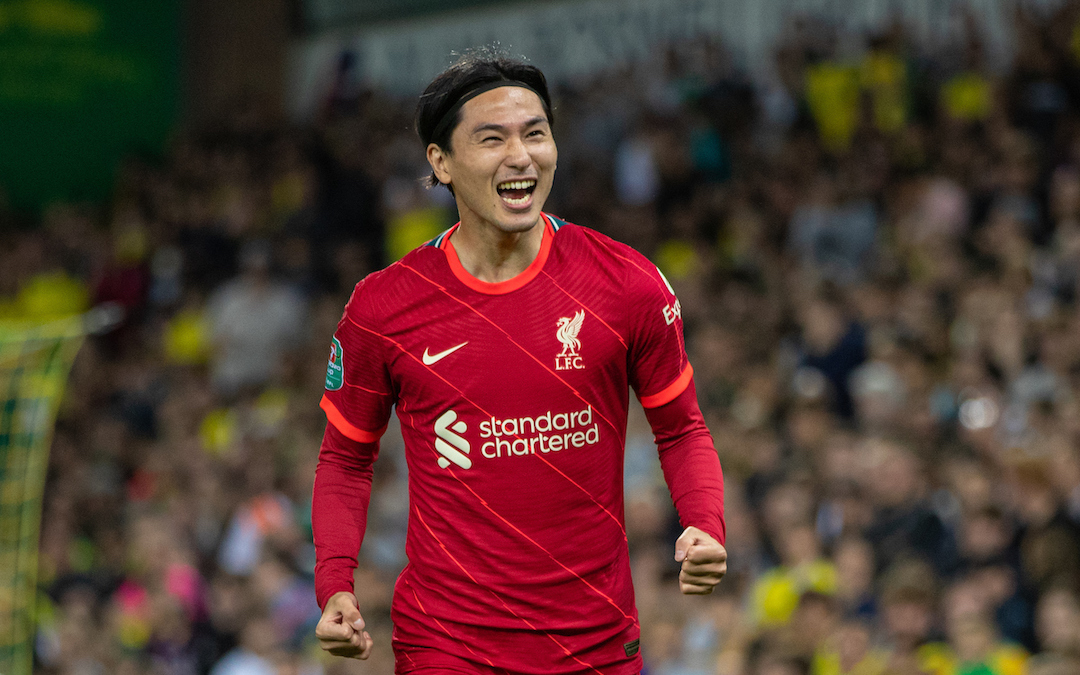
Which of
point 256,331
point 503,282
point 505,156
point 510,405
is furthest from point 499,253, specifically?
point 256,331

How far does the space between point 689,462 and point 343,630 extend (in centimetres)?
81

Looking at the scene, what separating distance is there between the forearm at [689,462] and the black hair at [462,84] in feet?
2.32

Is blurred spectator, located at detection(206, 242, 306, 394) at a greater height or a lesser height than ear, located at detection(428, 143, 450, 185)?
lesser

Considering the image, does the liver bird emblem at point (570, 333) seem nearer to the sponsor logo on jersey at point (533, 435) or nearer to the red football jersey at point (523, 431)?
the red football jersey at point (523, 431)

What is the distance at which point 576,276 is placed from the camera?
9.50 feet

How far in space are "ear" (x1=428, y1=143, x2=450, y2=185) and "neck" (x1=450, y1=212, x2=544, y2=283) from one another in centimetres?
13

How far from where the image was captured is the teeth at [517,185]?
2844mm

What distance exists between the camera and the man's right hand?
2.69 metres

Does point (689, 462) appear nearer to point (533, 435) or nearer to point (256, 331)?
point (533, 435)

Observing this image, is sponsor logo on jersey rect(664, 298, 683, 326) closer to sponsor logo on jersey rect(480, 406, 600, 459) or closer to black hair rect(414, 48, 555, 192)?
sponsor logo on jersey rect(480, 406, 600, 459)

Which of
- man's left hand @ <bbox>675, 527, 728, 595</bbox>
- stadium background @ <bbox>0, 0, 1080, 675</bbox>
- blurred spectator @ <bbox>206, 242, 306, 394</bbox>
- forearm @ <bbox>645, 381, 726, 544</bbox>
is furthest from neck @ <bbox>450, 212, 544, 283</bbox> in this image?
blurred spectator @ <bbox>206, 242, 306, 394</bbox>

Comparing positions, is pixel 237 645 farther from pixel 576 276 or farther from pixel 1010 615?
pixel 576 276

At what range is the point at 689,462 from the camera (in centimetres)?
285

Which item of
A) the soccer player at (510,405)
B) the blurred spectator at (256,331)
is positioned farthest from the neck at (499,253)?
the blurred spectator at (256,331)
